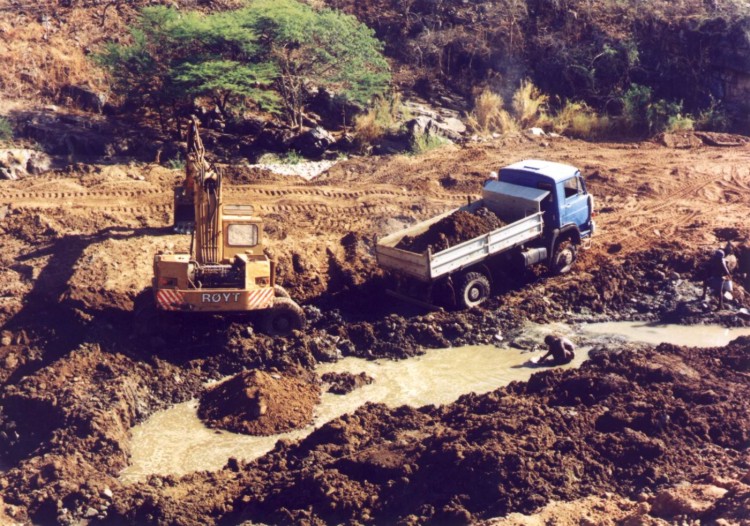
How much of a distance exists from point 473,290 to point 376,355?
Result: 8.57 feet

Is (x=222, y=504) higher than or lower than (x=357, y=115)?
lower

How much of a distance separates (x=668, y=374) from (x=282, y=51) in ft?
49.6

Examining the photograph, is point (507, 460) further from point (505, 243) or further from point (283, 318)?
point (505, 243)

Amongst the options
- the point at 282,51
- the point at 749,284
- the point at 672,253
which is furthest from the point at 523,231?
the point at 282,51

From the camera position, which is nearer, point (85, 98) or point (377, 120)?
point (85, 98)

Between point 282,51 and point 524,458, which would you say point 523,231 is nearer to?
point 524,458

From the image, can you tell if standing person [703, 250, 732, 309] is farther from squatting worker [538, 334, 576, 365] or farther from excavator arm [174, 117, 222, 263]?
excavator arm [174, 117, 222, 263]

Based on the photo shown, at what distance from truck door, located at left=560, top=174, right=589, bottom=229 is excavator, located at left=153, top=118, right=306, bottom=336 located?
20.1 ft

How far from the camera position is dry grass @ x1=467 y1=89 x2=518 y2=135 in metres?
26.7

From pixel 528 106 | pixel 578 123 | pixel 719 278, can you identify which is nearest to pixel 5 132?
pixel 528 106

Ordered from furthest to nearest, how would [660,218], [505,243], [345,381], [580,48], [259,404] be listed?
[580,48], [660,218], [505,243], [345,381], [259,404]

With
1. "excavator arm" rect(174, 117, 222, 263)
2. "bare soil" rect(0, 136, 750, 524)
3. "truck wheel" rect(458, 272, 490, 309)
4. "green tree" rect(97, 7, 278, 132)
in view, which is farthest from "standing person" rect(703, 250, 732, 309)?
"green tree" rect(97, 7, 278, 132)

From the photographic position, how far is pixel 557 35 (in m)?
29.9

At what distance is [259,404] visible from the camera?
1377cm
